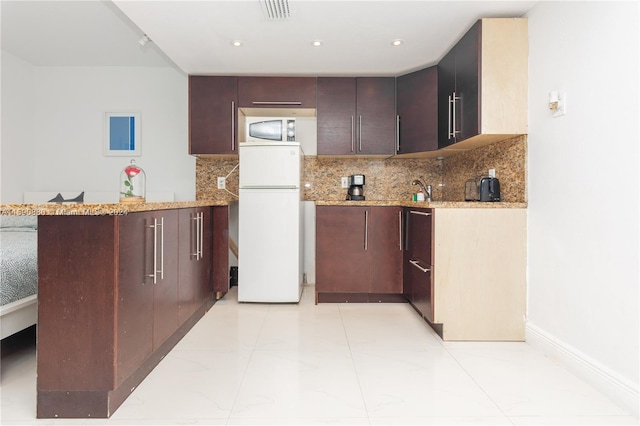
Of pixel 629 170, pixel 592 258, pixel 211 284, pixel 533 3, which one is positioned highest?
pixel 533 3

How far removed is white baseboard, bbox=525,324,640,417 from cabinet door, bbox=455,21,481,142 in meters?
1.28

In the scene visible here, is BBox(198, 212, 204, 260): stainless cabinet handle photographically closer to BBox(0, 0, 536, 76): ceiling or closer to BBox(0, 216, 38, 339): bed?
BBox(0, 216, 38, 339): bed

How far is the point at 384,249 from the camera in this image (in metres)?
2.95

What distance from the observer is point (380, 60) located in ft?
9.43

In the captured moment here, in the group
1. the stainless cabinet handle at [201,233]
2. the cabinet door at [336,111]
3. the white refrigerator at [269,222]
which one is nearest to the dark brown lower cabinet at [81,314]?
the stainless cabinet handle at [201,233]

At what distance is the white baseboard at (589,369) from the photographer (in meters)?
1.41

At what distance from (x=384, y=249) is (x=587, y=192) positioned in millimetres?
1543

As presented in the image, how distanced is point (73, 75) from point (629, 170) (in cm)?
471

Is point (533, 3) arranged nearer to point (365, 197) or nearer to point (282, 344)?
point (365, 197)

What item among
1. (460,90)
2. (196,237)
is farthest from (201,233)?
(460,90)

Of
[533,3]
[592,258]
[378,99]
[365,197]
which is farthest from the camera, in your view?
[365,197]

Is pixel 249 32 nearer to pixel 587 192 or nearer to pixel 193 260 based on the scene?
pixel 193 260

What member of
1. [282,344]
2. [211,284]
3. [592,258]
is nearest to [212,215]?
[211,284]

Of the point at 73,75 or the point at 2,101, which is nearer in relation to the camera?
the point at 2,101
